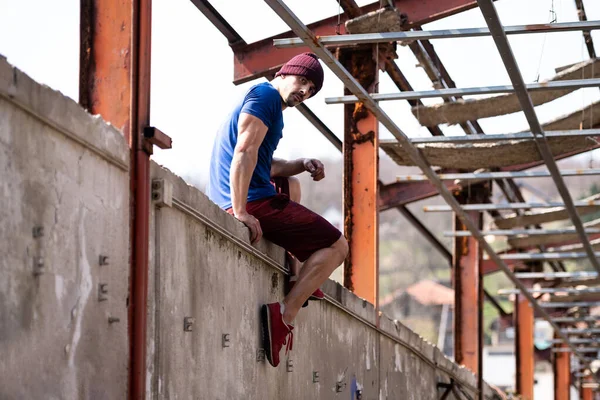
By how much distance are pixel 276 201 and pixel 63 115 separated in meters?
2.60

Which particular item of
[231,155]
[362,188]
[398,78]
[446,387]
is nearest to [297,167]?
[231,155]

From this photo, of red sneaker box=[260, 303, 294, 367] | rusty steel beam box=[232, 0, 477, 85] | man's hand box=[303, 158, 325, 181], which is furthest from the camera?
rusty steel beam box=[232, 0, 477, 85]

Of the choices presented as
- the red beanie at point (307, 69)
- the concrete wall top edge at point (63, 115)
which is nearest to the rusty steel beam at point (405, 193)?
A: the red beanie at point (307, 69)

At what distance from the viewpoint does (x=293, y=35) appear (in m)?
11.1

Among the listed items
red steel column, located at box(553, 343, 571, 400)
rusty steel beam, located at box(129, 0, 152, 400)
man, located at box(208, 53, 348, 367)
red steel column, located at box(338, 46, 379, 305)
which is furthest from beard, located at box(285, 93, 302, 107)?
red steel column, located at box(553, 343, 571, 400)

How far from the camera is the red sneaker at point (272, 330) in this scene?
650 centimetres

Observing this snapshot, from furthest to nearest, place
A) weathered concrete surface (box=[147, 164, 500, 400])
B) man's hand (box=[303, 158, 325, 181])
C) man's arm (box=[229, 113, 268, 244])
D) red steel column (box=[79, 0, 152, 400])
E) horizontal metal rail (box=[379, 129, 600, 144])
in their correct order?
1. horizontal metal rail (box=[379, 129, 600, 144])
2. man's hand (box=[303, 158, 325, 181])
3. man's arm (box=[229, 113, 268, 244])
4. weathered concrete surface (box=[147, 164, 500, 400])
5. red steel column (box=[79, 0, 152, 400])

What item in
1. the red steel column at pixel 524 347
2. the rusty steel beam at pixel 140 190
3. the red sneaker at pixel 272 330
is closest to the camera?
the rusty steel beam at pixel 140 190

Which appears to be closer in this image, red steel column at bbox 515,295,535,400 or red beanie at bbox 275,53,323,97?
red beanie at bbox 275,53,323,97

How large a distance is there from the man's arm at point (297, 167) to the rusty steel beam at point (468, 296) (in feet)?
31.2

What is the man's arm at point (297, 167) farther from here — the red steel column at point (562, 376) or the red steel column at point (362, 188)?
the red steel column at point (562, 376)

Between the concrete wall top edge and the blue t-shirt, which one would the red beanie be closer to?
the blue t-shirt

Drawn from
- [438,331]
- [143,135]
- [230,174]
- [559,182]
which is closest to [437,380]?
[559,182]

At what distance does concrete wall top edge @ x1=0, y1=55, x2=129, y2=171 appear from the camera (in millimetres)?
3756
